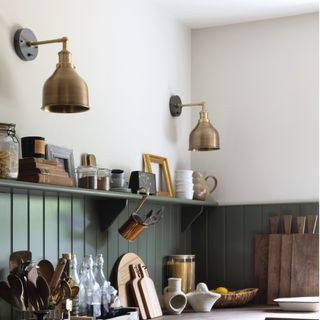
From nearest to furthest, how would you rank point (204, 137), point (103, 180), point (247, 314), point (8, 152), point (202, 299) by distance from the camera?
point (8, 152)
point (103, 180)
point (247, 314)
point (202, 299)
point (204, 137)

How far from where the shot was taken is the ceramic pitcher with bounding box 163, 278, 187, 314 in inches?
146

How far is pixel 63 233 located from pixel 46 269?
350 mm

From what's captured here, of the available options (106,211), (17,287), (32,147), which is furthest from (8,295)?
(106,211)

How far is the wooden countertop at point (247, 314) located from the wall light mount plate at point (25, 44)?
1431mm

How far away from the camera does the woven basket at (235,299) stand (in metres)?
3.98

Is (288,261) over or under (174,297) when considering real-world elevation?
over

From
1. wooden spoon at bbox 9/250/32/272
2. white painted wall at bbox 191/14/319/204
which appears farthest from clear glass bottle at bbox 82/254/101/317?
white painted wall at bbox 191/14/319/204

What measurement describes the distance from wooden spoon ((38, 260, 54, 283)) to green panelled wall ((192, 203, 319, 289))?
172 cm

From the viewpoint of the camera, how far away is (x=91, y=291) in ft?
10.2

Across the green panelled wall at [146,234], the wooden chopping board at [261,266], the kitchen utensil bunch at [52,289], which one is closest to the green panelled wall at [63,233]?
the green panelled wall at [146,234]

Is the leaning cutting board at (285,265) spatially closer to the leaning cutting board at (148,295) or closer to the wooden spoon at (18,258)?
the leaning cutting board at (148,295)

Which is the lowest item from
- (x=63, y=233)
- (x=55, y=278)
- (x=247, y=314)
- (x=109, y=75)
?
(x=247, y=314)

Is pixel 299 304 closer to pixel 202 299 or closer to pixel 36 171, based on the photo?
pixel 202 299

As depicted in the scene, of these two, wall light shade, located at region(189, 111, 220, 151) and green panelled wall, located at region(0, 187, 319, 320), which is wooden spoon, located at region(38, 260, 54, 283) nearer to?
green panelled wall, located at region(0, 187, 319, 320)
